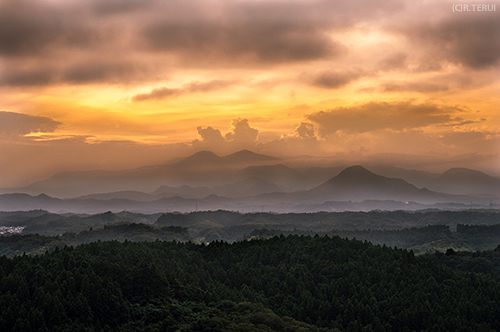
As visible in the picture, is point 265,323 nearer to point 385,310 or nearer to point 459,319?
point 385,310

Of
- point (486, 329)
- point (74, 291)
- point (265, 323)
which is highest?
point (74, 291)

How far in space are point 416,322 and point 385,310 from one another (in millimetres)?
12781

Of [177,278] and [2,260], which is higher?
[2,260]

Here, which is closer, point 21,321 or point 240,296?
point 21,321

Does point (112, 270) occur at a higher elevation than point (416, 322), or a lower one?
higher

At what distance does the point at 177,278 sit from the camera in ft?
652

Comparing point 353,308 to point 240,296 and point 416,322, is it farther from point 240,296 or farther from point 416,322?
point 240,296

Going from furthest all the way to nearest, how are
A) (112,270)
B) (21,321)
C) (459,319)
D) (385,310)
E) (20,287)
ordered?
(385,310) < (459,319) < (112,270) < (20,287) < (21,321)

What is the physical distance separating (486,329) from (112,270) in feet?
441

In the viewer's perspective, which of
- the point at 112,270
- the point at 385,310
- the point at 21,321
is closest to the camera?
the point at 21,321

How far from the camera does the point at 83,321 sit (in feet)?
467

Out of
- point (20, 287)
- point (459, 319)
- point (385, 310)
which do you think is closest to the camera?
point (20, 287)

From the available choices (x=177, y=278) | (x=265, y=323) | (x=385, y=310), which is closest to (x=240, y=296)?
(x=177, y=278)

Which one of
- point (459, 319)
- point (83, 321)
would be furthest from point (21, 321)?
point (459, 319)
